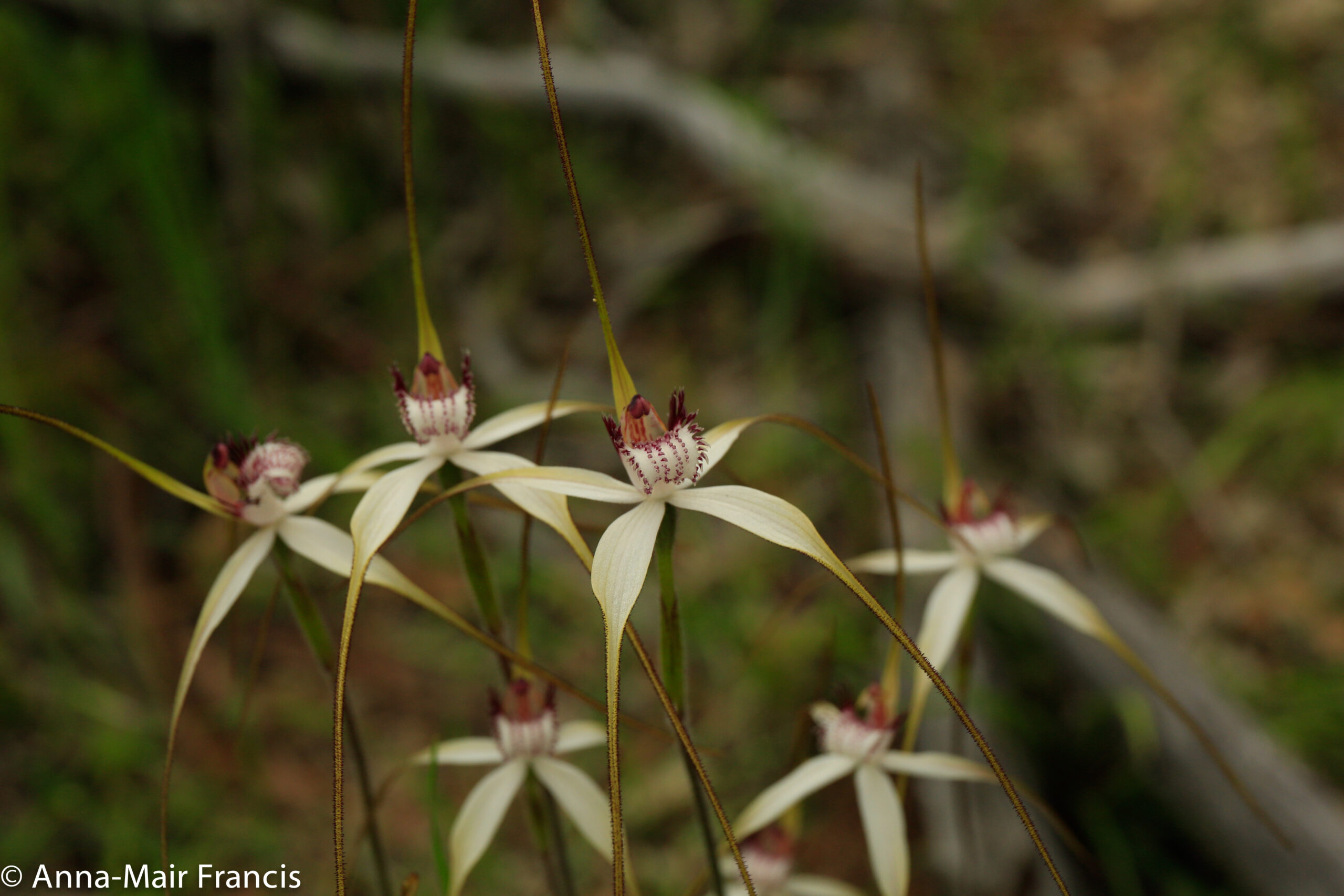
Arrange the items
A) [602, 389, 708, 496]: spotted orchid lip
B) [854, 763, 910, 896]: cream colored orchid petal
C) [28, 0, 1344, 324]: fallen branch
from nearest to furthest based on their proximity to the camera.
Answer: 1. [602, 389, 708, 496]: spotted orchid lip
2. [854, 763, 910, 896]: cream colored orchid petal
3. [28, 0, 1344, 324]: fallen branch

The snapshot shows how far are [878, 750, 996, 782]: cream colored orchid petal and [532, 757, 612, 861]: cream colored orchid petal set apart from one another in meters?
0.21

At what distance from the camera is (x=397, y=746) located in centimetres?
174

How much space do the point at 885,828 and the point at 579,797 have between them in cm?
22

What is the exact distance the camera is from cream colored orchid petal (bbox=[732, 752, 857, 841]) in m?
0.71

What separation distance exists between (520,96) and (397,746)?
175 centimetres

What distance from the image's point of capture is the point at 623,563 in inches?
20.8

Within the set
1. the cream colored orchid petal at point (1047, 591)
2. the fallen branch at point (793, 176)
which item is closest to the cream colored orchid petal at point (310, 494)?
the cream colored orchid petal at point (1047, 591)

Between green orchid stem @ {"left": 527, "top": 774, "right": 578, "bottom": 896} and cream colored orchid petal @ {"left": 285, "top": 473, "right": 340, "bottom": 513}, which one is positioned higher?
cream colored orchid petal @ {"left": 285, "top": 473, "right": 340, "bottom": 513}

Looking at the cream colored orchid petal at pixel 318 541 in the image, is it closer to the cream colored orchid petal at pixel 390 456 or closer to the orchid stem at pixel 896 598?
the cream colored orchid petal at pixel 390 456

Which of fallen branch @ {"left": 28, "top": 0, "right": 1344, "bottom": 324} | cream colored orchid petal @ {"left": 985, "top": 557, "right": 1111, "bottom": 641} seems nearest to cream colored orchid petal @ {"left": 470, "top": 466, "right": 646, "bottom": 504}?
cream colored orchid petal @ {"left": 985, "top": 557, "right": 1111, "bottom": 641}

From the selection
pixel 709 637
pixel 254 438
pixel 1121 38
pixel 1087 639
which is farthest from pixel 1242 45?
pixel 254 438

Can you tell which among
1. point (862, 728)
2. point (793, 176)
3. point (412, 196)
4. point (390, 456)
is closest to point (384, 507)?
point (390, 456)

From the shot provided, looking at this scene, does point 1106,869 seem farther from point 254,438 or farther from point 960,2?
point 960,2

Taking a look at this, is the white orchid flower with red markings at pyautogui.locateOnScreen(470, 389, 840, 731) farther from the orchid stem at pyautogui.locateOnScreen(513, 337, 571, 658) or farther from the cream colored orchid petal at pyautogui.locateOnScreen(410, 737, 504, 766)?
the cream colored orchid petal at pyautogui.locateOnScreen(410, 737, 504, 766)
